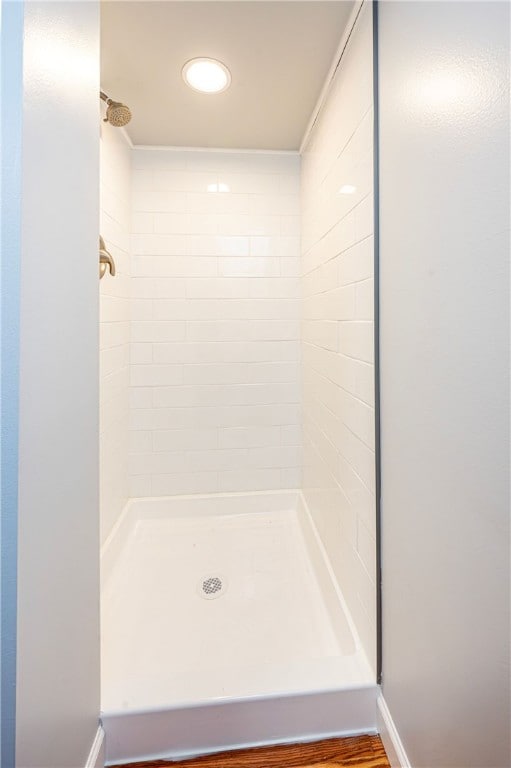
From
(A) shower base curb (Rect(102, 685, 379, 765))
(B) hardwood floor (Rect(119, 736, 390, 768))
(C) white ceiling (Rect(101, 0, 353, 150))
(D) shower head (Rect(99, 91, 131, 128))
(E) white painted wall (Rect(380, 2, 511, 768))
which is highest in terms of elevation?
(C) white ceiling (Rect(101, 0, 353, 150))

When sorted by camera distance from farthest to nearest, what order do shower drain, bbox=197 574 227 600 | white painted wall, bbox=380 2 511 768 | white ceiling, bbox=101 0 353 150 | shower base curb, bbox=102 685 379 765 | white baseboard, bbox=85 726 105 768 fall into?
shower drain, bbox=197 574 227 600, white ceiling, bbox=101 0 353 150, shower base curb, bbox=102 685 379 765, white baseboard, bbox=85 726 105 768, white painted wall, bbox=380 2 511 768

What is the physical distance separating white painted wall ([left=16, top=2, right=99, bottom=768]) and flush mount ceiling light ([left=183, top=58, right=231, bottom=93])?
0.62 metres

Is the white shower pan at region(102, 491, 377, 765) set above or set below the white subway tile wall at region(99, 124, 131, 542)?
below

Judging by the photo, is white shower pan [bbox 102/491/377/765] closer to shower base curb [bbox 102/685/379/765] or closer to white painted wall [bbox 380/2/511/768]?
shower base curb [bbox 102/685/379/765]

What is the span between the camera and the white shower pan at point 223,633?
105cm

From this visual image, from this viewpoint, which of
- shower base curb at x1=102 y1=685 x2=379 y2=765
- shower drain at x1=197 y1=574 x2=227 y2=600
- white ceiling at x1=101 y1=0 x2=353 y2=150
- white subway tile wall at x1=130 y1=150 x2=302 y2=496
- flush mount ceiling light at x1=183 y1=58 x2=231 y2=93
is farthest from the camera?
white subway tile wall at x1=130 y1=150 x2=302 y2=496

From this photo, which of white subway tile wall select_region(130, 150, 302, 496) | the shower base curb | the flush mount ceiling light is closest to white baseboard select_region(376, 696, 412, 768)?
the shower base curb

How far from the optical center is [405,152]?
0.88m

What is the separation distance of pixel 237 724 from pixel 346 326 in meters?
1.32

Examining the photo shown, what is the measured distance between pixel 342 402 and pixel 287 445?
948mm

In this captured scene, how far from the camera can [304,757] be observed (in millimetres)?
1031

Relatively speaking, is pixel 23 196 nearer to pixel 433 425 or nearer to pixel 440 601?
pixel 433 425

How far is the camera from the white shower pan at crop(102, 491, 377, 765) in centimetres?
105

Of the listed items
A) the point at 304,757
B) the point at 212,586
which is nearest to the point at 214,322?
the point at 212,586
